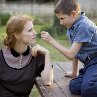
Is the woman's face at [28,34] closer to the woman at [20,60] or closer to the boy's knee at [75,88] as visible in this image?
the woman at [20,60]

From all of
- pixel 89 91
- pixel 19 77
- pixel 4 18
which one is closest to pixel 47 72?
pixel 19 77

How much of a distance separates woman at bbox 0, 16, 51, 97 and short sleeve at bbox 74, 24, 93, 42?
334 millimetres

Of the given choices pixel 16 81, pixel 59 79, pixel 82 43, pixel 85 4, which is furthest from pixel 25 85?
pixel 85 4

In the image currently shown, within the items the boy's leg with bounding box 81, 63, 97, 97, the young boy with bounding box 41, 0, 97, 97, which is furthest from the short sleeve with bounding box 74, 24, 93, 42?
the boy's leg with bounding box 81, 63, 97, 97

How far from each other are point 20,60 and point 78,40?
0.60 m

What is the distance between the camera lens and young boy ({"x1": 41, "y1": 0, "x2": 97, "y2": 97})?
3654mm

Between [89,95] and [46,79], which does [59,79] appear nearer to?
[46,79]

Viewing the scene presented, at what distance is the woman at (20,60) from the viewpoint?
3.75 meters

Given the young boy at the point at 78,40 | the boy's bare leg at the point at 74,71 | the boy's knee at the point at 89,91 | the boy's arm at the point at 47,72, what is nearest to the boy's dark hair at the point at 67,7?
the young boy at the point at 78,40

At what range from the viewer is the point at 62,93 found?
11.8 feet

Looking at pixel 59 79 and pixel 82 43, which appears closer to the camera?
pixel 82 43

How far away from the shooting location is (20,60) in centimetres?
383

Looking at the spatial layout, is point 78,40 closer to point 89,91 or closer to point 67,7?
point 67,7

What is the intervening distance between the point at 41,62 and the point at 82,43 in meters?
0.45
